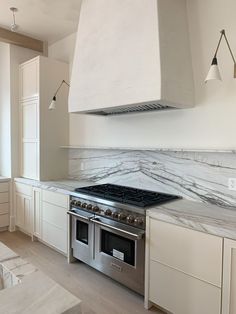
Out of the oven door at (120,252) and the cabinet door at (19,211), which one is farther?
the cabinet door at (19,211)

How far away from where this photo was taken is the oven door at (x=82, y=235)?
265cm

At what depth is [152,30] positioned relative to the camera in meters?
2.06

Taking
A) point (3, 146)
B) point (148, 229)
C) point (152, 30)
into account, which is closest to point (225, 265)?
point (148, 229)

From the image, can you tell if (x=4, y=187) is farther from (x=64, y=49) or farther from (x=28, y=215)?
(x=64, y=49)

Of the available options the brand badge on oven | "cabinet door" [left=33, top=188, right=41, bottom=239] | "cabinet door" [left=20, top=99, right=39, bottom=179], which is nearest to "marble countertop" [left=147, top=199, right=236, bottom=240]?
the brand badge on oven

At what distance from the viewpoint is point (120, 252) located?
92.7 inches

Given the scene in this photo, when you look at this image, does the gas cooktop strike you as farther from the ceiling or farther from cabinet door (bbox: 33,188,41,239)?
the ceiling

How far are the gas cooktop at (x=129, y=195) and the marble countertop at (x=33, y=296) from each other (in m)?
1.20

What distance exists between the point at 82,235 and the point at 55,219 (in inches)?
20.0

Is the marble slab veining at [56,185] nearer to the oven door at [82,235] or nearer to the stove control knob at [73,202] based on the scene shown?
the stove control knob at [73,202]

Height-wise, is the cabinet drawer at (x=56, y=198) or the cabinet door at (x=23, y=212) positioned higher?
the cabinet drawer at (x=56, y=198)

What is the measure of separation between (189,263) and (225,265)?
27cm

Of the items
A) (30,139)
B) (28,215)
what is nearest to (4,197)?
(28,215)

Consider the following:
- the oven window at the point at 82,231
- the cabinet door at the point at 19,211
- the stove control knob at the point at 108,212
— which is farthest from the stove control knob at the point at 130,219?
the cabinet door at the point at 19,211
